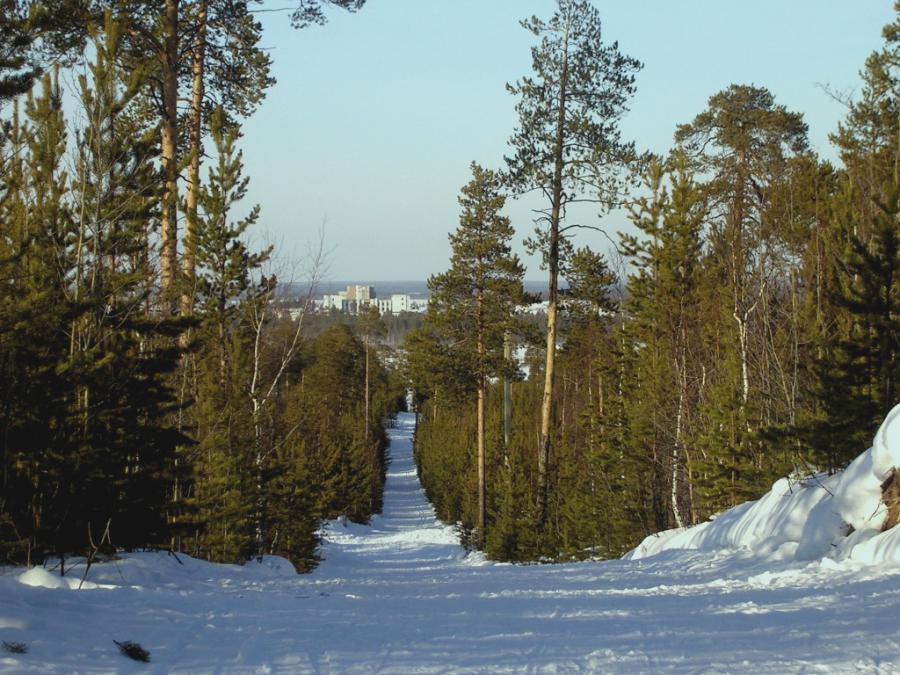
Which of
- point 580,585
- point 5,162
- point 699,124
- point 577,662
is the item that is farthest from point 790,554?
point 699,124

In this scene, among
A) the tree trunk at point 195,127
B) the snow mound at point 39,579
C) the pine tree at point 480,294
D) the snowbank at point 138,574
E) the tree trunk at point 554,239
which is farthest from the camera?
the pine tree at point 480,294

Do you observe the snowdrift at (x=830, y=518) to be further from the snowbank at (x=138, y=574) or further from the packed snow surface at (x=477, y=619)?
the snowbank at (x=138, y=574)

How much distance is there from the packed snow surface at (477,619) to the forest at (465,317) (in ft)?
5.98

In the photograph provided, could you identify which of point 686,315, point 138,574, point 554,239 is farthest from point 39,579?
point 686,315

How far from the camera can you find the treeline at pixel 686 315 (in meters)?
13.8

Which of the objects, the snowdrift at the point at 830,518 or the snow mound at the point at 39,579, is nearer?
the snow mound at the point at 39,579

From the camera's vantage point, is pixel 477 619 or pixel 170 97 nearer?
pixel 477 619

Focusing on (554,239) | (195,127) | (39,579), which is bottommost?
(39,579)

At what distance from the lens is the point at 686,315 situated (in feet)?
92.5

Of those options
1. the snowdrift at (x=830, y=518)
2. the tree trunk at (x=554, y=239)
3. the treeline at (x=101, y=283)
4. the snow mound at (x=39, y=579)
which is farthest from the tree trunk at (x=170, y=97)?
the tree trunk at (x=554, y=239)

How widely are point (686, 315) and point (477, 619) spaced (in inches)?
892

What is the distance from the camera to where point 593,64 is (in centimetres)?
2350

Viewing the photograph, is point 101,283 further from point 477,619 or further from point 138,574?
point 477,619

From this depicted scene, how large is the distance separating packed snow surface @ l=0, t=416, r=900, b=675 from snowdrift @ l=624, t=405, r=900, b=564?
0.06 m
